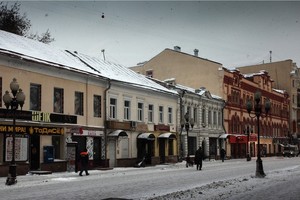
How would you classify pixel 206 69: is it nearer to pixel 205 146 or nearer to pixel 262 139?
pixel 205 146

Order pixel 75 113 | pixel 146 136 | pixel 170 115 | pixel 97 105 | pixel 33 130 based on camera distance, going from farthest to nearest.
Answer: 1. pixel 170 115
2. pixel 146 136
3. pixel 97 105
4. pixel 75 113
5. pixel 33 130

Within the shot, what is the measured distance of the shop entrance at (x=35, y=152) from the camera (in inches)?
1037

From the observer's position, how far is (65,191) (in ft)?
53.2

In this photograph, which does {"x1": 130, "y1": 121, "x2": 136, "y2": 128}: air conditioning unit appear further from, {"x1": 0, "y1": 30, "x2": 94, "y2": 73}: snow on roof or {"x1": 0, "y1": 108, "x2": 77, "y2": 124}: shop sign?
{"x1": 0, "y1": 108, "x2": 77, "y2": 124}: shop sign

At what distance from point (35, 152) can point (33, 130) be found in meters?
1.48

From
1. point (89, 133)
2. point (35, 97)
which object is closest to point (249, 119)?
point (89, 133)

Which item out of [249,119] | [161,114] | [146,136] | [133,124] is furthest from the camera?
[249,119]

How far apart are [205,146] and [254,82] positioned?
2002cm

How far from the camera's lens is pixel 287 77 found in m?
80.4

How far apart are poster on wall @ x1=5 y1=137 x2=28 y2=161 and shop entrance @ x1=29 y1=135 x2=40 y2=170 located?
79cm

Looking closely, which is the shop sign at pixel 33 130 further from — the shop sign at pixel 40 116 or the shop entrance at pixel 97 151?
the shop entrance at pixel 97 151

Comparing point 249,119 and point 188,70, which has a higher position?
point 188,70

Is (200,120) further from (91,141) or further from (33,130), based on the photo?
(33,130)

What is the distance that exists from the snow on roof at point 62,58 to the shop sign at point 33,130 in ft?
12.5
